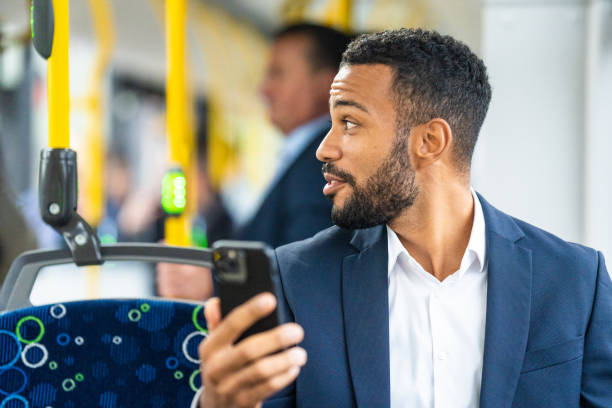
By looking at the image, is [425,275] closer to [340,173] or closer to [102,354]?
[340,173]

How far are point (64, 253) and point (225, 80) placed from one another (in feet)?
21.5

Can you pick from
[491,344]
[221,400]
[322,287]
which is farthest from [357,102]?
[221,400]

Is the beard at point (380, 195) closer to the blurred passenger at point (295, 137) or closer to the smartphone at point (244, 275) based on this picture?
the smartphone at point (244, 275)

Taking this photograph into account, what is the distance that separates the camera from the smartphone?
110cm

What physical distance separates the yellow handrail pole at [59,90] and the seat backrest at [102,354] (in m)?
0.33

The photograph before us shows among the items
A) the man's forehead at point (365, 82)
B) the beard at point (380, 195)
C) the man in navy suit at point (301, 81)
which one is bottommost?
the beard at point (380, 195)

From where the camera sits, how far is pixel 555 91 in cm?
287

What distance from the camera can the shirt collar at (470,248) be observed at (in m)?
1.68

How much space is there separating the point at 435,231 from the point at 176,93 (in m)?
1.14

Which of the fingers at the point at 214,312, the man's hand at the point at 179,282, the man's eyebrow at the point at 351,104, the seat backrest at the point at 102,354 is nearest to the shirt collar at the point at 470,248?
the man's eyebrow at the point at 351,104

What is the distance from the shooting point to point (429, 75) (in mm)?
1749

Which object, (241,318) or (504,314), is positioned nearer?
(241,318)

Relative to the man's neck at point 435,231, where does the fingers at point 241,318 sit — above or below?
below

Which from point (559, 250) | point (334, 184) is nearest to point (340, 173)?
point (334, 184)
